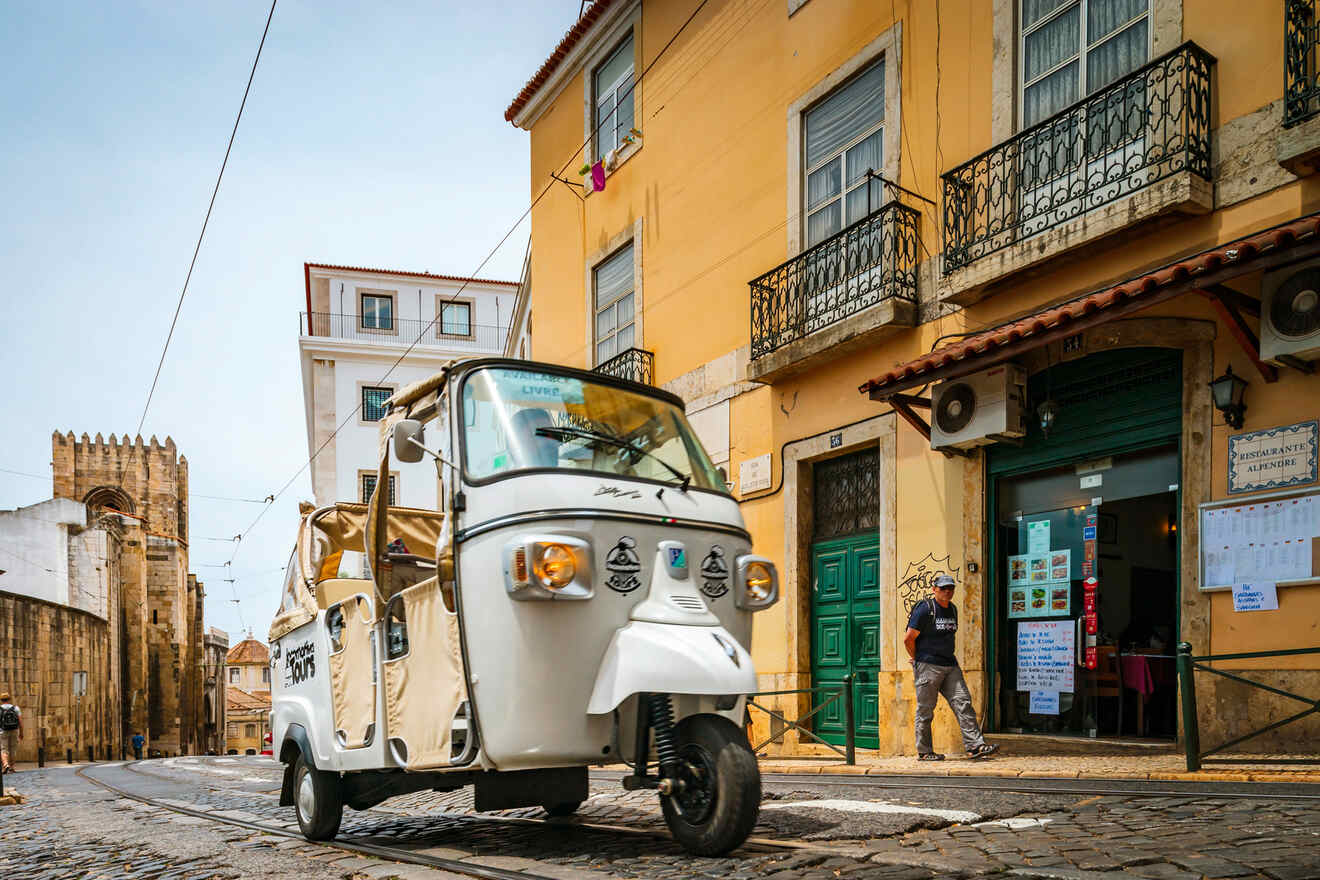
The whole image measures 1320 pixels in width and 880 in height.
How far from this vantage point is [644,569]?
17.7ft

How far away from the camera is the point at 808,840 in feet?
17.7

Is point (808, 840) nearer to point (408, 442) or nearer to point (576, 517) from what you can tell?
point (576, 517)

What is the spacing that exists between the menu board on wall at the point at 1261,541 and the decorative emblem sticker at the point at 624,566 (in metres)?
5.56

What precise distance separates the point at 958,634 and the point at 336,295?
3725 centimetres

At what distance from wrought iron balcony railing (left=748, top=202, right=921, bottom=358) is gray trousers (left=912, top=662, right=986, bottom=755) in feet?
12.8

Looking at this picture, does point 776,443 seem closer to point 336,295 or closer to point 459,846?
point 459,846

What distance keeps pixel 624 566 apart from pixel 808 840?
1507 mm

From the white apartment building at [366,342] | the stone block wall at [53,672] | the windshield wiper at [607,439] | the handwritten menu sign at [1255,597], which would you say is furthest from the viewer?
the white apartment building at [366,342]

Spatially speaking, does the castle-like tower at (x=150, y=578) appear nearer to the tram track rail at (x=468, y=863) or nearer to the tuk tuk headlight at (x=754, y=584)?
the tram track rail at (x=468, y=863)

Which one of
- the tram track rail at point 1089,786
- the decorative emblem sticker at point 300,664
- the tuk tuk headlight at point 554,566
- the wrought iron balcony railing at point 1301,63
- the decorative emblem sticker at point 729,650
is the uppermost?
the wrought iron balcony railing at point 1301,63

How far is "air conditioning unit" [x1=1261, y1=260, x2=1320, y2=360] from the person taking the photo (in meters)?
8.23

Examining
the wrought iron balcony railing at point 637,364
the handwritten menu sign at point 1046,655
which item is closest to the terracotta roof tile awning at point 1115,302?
the handwritten menu sign at point 1046,655

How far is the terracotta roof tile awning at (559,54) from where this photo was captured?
19109mm

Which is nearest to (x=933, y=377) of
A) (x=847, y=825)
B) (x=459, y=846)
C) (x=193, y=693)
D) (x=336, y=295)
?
(x=847, y=825)
